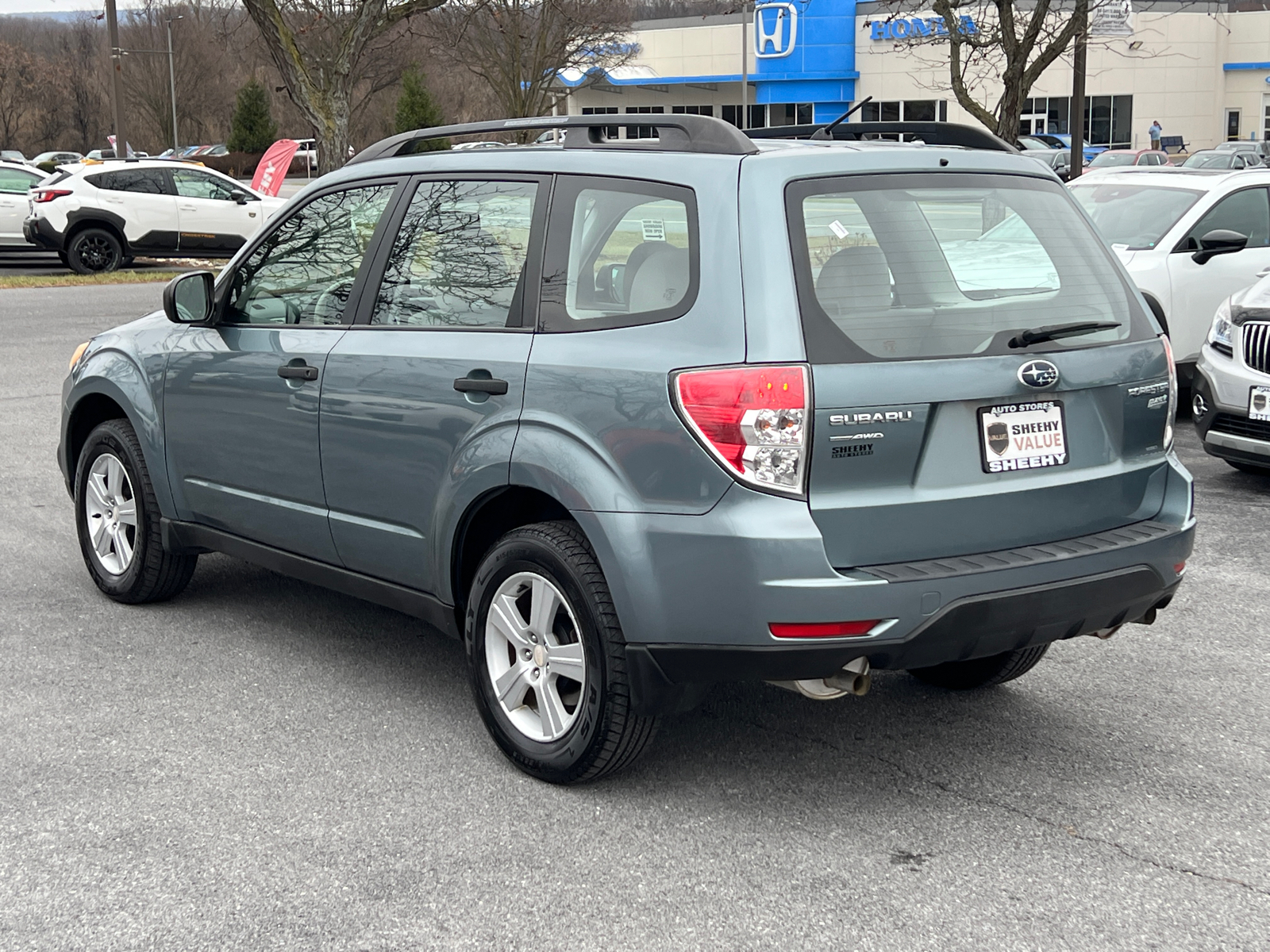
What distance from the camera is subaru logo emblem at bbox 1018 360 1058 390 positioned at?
12.4ft

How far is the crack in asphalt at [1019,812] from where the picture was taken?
11.6ft

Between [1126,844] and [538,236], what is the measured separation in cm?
233

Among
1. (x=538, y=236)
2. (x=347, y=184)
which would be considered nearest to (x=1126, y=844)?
(x=538, y=236)

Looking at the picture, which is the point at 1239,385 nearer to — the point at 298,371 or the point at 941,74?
the point at 298,371

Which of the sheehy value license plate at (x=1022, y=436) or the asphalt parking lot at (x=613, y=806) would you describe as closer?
the asphalt parking lot at (x=613, y=806)

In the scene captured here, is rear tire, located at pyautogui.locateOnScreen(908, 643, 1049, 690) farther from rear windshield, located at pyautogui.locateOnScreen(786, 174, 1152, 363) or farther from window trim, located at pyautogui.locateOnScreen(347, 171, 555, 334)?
window trim, located at pyautogui.locateOnScreen(347, 171, 555, 334)

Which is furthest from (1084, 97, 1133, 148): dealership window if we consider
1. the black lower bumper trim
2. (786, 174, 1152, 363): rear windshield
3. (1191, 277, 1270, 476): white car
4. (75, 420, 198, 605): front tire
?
the black lower bumper trim

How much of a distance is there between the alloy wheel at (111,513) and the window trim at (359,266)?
910 mm

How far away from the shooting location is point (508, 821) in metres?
3.89

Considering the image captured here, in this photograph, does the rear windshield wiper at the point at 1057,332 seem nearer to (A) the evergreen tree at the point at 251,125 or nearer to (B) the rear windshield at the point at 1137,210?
(B) the rear windshield at the point at 1137,210

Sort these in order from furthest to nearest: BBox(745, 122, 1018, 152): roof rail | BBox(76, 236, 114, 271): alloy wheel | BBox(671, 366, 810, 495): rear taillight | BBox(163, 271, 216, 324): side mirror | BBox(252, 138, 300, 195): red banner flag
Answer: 1. BBox(252, 138, 300, 195): red banner flag
2. BBox(76, 236, 114, 271): alloy wheel
3. BBox(163, 271, 216, 324): side mirror
4. BBox(745, 122, 1018, 152): roof rail
5. BBox(671, 366, 810, 495): rear taillight

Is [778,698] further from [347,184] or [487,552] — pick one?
[347,184]

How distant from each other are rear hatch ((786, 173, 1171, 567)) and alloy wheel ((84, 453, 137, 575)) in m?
3.35

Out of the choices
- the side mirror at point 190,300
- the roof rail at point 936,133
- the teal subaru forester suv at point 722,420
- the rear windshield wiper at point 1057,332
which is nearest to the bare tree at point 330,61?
the side mirror at point 190,300
